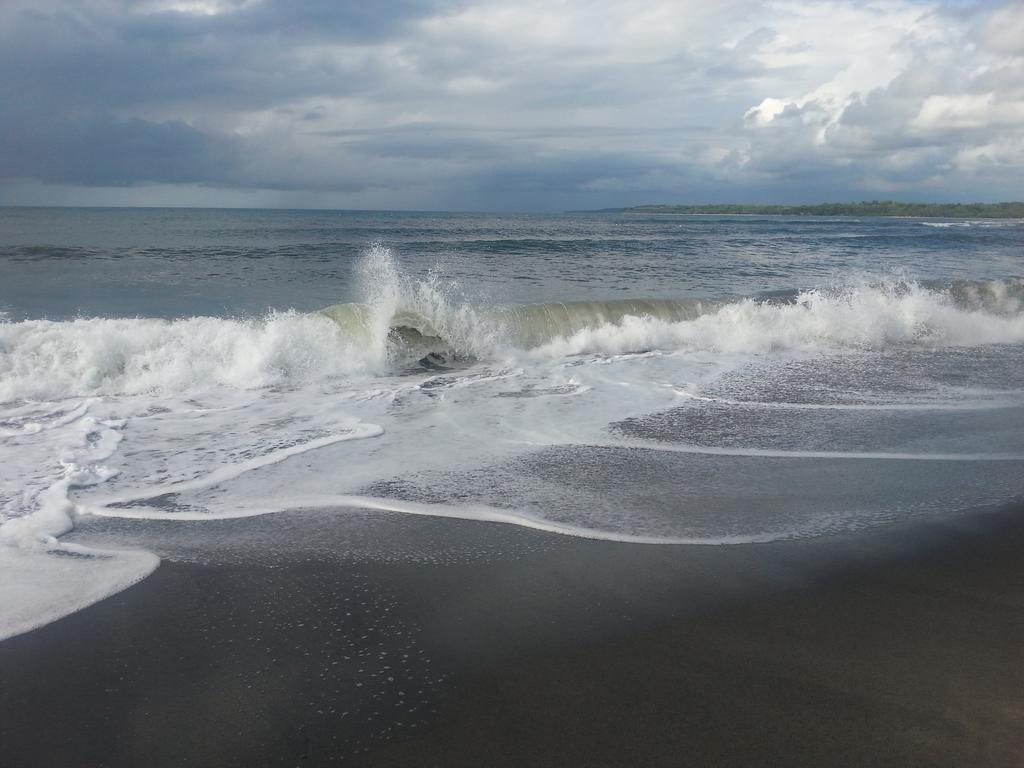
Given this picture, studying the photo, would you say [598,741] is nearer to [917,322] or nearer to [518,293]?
[917,322]

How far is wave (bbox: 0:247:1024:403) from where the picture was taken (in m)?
9.95

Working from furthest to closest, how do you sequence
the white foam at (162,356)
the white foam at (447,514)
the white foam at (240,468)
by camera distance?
the white foam at (162,356), the white foam at (240,468), the white foam at (447,514)

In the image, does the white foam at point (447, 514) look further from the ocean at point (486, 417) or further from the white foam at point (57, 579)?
the white foam at point (57, 579)

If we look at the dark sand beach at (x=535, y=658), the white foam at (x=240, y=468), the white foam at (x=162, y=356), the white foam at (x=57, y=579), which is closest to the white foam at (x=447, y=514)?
the dark sand beach at (x=535, y=658)

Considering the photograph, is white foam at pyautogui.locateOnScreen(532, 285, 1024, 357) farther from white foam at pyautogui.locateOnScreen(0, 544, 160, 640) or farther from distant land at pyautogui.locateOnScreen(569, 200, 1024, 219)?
distant land at pyautogui.locateOnScreen(569, 200, 1024, 219)

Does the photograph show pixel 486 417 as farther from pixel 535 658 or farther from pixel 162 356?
pixel 162 356

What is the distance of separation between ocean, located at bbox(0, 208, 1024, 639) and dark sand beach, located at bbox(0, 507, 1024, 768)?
38cm

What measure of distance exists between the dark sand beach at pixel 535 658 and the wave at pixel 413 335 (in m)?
5.55

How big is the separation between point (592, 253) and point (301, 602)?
1197 inches

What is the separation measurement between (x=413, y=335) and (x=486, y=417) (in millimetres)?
4877

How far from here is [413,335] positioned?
1269 centimetres

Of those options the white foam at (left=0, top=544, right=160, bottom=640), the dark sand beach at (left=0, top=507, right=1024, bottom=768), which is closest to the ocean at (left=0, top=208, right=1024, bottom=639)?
the white foam at (left=0, top=544, right=160, bottom=640)

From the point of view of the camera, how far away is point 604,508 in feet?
17.9

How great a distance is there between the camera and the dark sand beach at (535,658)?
9.59 feet
